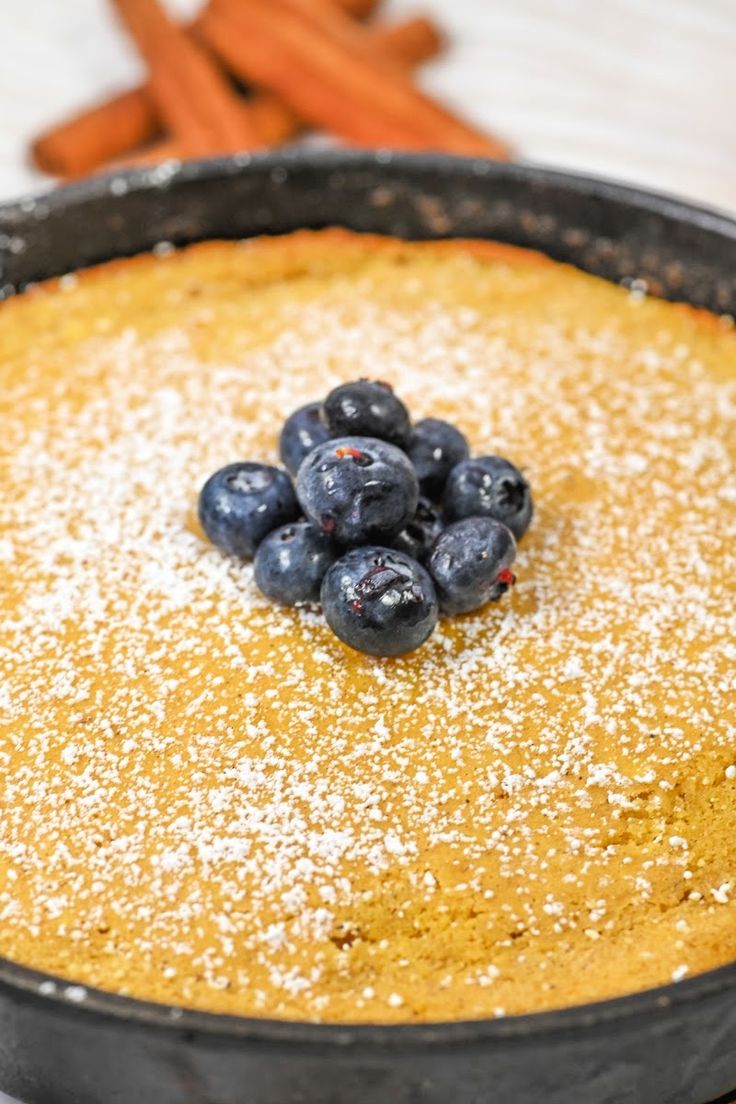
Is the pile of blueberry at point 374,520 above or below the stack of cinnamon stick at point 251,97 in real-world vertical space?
below

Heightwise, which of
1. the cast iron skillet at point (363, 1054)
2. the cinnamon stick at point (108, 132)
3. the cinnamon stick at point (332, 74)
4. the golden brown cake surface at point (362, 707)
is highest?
the cinnamon stick at point (108, 132)

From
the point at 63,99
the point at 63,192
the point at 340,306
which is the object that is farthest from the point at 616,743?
the point at 63,99

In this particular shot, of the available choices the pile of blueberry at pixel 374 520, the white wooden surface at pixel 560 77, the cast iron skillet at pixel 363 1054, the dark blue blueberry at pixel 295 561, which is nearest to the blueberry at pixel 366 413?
the pile of blueberry at pixel 374 520

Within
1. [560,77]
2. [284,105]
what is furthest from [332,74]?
[560,77]

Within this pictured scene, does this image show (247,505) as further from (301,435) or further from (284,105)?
(284,105)

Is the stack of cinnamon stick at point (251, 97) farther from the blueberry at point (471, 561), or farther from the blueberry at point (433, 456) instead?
the blueberry at point (471, 561)

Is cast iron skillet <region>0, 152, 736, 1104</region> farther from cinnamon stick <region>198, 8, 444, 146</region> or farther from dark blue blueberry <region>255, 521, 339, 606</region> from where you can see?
cinnamon stick <region>198, 8, 444, 146</region>

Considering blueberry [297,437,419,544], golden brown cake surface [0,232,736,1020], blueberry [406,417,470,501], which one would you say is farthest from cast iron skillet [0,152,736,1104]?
blueberry [406,417,470,501]
